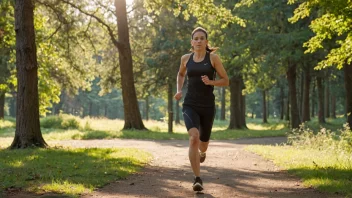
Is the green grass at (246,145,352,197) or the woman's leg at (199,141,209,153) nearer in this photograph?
the green grass at (246,145,352,197)

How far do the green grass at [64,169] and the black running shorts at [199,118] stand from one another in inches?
71.5

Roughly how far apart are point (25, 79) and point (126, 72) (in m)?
11.7

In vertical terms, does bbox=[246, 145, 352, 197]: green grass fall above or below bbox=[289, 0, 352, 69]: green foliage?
below

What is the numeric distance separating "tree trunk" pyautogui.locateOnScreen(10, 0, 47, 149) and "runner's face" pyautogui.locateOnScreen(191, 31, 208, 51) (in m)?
7.49

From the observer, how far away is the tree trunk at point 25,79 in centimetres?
1268

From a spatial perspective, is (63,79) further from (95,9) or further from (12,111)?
(12,111)

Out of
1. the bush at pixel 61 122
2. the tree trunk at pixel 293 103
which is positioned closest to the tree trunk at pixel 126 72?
the bush at pixel 61 122

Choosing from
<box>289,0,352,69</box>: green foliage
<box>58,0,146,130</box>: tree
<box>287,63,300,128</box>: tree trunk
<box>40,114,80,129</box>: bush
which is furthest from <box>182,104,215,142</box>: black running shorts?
<box>40,114,80,129</box>: bush

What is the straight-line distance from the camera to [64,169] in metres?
8.50

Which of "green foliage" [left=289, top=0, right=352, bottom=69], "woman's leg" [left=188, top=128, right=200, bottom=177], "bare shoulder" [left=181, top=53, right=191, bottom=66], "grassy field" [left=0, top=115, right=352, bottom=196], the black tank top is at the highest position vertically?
"green foliage" [left=289, top=0, right=352, bottom=69]

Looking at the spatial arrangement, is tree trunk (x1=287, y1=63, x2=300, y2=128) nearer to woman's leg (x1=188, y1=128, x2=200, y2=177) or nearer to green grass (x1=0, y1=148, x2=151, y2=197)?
green grass (x1=0, y1=148, x2=151, y2=197)

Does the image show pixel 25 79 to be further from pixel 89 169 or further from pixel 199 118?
pixel 199 118

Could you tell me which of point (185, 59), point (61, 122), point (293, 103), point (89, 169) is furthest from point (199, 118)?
point (61, 122)

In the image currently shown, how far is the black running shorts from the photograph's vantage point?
6668 mm
